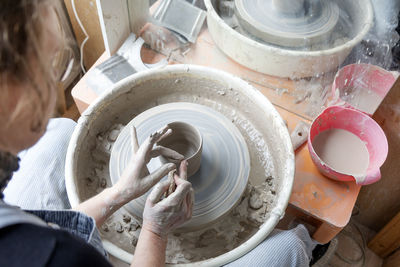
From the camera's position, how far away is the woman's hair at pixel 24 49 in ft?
1.82

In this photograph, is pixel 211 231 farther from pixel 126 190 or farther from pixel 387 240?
pixel 387 240

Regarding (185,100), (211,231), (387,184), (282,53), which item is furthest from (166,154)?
(387,184)

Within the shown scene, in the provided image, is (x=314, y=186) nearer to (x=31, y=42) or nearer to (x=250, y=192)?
(x=250, y=192)

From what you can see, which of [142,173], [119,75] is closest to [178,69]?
[119,75]

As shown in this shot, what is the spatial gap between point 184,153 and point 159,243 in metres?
0.40

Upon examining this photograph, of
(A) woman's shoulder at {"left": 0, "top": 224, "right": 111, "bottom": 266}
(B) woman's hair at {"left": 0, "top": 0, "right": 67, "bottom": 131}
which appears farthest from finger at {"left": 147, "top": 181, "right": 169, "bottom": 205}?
A: (B) woman's hair at {"left": 0, "top": 0, "right": 67, "bottom": 131}

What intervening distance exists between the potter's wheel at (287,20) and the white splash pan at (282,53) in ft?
0.47

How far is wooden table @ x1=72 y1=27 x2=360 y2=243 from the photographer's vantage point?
4.33 feet

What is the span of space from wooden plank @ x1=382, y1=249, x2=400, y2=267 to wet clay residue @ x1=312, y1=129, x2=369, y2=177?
0.78 meters

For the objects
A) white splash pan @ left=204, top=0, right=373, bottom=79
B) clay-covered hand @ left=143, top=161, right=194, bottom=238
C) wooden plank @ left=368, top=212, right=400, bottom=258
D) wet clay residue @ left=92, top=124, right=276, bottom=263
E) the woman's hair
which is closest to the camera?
the woman's hair

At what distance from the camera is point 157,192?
1.11 meters

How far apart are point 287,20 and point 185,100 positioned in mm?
666

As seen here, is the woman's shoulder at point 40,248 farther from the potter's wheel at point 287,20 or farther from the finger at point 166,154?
the potter's wheel at point 287,20

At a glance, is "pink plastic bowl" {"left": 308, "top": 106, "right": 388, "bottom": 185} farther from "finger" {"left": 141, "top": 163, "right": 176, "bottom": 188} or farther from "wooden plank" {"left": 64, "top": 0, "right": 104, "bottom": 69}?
"wooden plank" {"left": 64, "top": 0, "right": 104, "bottom": 69}
